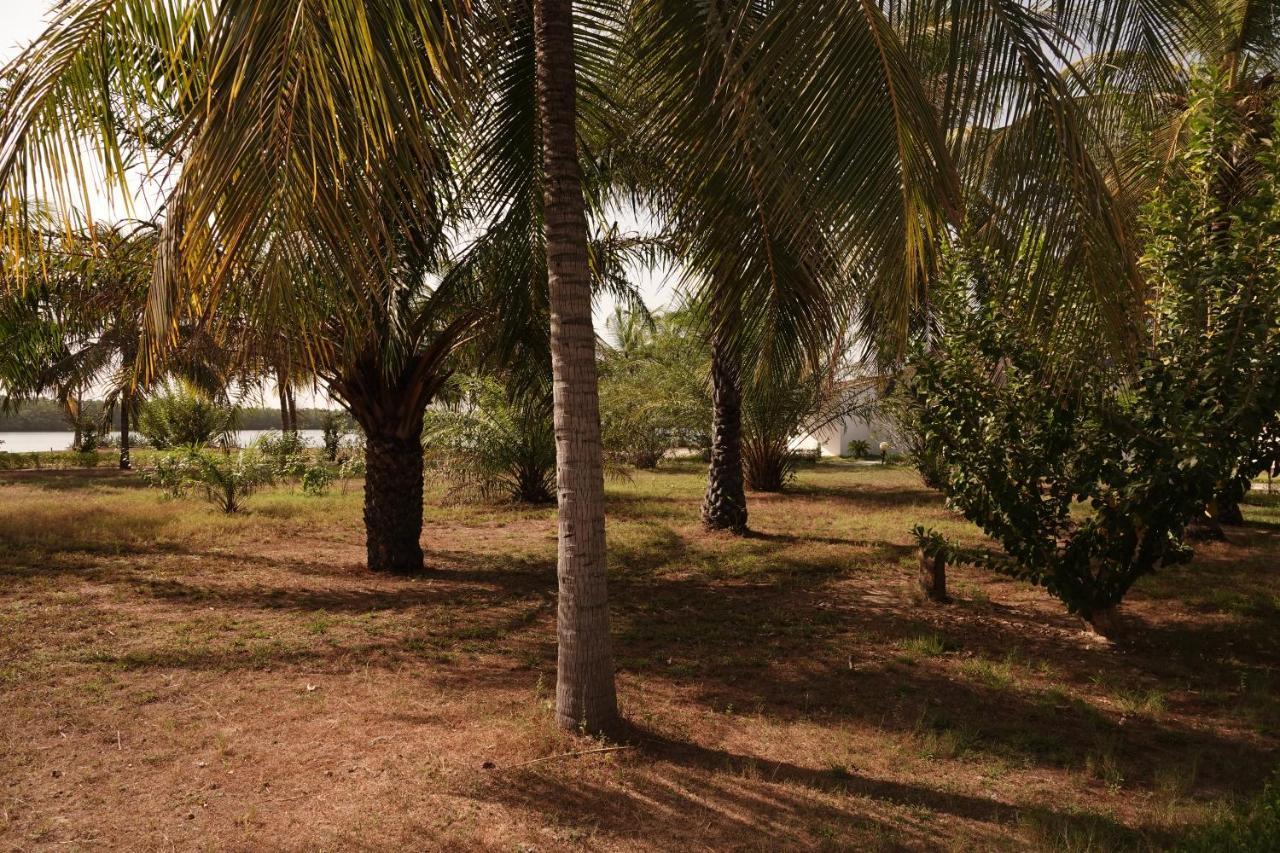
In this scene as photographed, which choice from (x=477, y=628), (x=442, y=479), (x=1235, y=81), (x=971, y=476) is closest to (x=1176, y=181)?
(x=971, y=476)

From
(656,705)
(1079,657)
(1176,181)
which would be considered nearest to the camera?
(656,705)

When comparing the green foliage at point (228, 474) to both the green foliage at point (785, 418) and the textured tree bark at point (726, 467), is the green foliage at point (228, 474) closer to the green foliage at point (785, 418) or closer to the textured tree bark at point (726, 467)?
the textured tree bark at point (726, 467)

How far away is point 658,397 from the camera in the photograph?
1634 centimetres

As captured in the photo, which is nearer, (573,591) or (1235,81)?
(573,591)

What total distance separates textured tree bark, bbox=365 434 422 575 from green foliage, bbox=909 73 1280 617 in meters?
5.25

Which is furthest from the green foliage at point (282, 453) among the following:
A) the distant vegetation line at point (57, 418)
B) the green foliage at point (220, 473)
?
the distant vegetation line at point (57, 418)

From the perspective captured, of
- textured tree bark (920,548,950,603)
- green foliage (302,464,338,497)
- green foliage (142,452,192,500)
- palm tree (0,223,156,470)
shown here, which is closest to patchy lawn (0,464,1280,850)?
textured tree bark (920,548,950,603)

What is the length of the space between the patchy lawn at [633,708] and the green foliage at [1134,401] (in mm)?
933

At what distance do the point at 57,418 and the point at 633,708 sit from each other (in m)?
31.1

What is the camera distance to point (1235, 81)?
747 centimetres

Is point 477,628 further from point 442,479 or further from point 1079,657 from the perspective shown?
point 442,479

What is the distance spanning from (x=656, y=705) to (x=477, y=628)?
225cm

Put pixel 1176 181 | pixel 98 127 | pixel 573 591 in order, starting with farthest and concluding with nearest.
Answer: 1. pixel 1176 181
2. pixel 573 591
3. pixel 98 127

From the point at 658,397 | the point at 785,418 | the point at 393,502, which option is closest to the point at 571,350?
the point at 393,502
